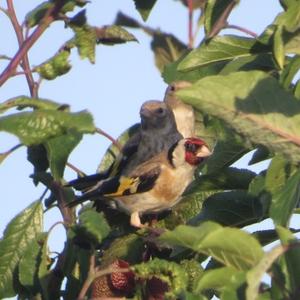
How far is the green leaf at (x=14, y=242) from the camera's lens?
3828 millimetres

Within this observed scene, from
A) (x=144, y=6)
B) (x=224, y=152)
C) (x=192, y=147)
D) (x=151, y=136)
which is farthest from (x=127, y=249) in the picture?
(x=151, y=136)

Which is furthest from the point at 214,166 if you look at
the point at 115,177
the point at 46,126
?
the point at 115,177

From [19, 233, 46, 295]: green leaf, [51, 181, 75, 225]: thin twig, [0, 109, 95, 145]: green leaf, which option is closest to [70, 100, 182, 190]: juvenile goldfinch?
[51, 181, 75, 225]: thin twig

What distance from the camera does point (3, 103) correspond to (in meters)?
2.95

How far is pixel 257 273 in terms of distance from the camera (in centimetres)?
211

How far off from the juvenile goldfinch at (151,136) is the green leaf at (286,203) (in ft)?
9.95

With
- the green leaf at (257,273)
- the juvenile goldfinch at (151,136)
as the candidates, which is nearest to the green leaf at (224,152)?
the green leaf at (257,273)

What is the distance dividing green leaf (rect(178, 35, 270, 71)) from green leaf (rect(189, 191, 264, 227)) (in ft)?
1.47

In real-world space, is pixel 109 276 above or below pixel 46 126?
below

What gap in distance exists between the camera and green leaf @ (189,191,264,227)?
3.50 m

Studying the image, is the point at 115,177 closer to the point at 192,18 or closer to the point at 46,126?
the point at 192,18

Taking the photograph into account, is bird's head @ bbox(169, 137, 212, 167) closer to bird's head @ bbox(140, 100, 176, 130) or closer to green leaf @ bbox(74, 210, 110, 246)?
bird's head @ bbox(140, 100, 176, 130)

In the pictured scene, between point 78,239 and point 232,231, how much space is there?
93 centimetres

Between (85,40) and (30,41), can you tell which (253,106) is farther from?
(85,40)
